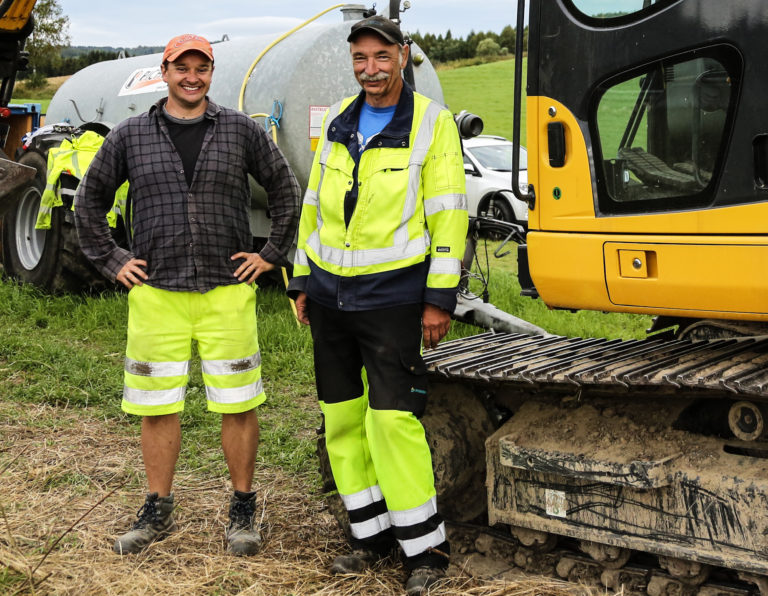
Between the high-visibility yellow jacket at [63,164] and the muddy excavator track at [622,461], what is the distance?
15.7 feet

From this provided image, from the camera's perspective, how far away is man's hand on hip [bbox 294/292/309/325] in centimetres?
371

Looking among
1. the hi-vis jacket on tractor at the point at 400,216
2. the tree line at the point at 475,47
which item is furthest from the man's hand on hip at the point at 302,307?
the tree line at the point at 475,47

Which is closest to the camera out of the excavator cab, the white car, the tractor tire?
the excavator cab

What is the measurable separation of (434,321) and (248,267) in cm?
91

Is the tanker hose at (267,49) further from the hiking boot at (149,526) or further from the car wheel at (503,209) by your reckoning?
the car wheel at (503,209)

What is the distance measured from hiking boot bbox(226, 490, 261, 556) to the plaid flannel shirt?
89 centimetres

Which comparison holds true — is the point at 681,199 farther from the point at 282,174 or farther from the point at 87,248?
the point at 87,248

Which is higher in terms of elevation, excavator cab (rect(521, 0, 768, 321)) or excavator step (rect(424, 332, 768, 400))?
excavator cab (rect(521, 0, 768, 321))

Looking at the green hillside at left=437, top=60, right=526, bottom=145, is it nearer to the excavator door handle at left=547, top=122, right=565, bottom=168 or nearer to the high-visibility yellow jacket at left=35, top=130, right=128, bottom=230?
the high-visibility yellow jacket at left=35, top=130, right=128, bottom=230

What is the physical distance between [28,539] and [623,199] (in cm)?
272

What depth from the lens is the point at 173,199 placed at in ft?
12.6

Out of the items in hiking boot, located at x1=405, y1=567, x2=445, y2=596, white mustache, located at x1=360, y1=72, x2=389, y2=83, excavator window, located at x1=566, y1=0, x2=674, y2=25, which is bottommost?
hiking boot, located at x1=405, y1=567, x2=445, y2=596

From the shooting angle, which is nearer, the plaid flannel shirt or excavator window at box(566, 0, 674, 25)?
excavator window at box(566, 0, 674, 25)

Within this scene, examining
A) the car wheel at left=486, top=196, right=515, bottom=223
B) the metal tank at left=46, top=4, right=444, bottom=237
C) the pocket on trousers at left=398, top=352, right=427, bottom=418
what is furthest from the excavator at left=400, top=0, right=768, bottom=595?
the car wheel at left=486, top=196, right=515, bottom=223
